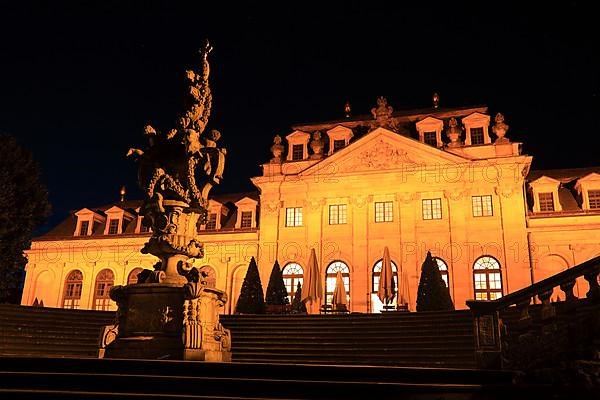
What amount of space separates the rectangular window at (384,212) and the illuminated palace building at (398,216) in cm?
7

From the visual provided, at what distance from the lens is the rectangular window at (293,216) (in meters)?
37.4

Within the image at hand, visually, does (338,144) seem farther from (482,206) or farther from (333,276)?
(482,206)

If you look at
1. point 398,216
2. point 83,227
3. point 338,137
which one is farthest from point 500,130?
point 83,227

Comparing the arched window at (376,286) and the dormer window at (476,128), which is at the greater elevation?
the dormer window at (476,128)

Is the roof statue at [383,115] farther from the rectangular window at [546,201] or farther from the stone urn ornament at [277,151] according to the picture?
the rectangular window at [546,201]

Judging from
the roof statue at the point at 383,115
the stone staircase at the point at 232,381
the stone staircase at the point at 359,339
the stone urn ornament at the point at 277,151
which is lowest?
the stone staircase at the point at 232,381

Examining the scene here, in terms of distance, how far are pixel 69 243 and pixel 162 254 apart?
34.3 m

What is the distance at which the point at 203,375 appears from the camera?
8.59m

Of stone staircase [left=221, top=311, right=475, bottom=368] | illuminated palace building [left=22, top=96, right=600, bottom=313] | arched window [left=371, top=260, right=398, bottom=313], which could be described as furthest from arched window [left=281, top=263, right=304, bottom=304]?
stone staircase [left=221, top=311, right=475, bottom=368]

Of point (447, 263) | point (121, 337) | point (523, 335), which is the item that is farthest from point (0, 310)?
point (447, 263)

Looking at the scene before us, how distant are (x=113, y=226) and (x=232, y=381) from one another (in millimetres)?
38538

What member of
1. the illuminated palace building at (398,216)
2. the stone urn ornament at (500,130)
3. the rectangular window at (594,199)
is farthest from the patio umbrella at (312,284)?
the rectangular window at (594,199)

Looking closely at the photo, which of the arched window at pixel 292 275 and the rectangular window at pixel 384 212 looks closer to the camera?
the rectangular window at pixel 384 212

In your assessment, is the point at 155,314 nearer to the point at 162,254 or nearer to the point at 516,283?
the point at 162,254
